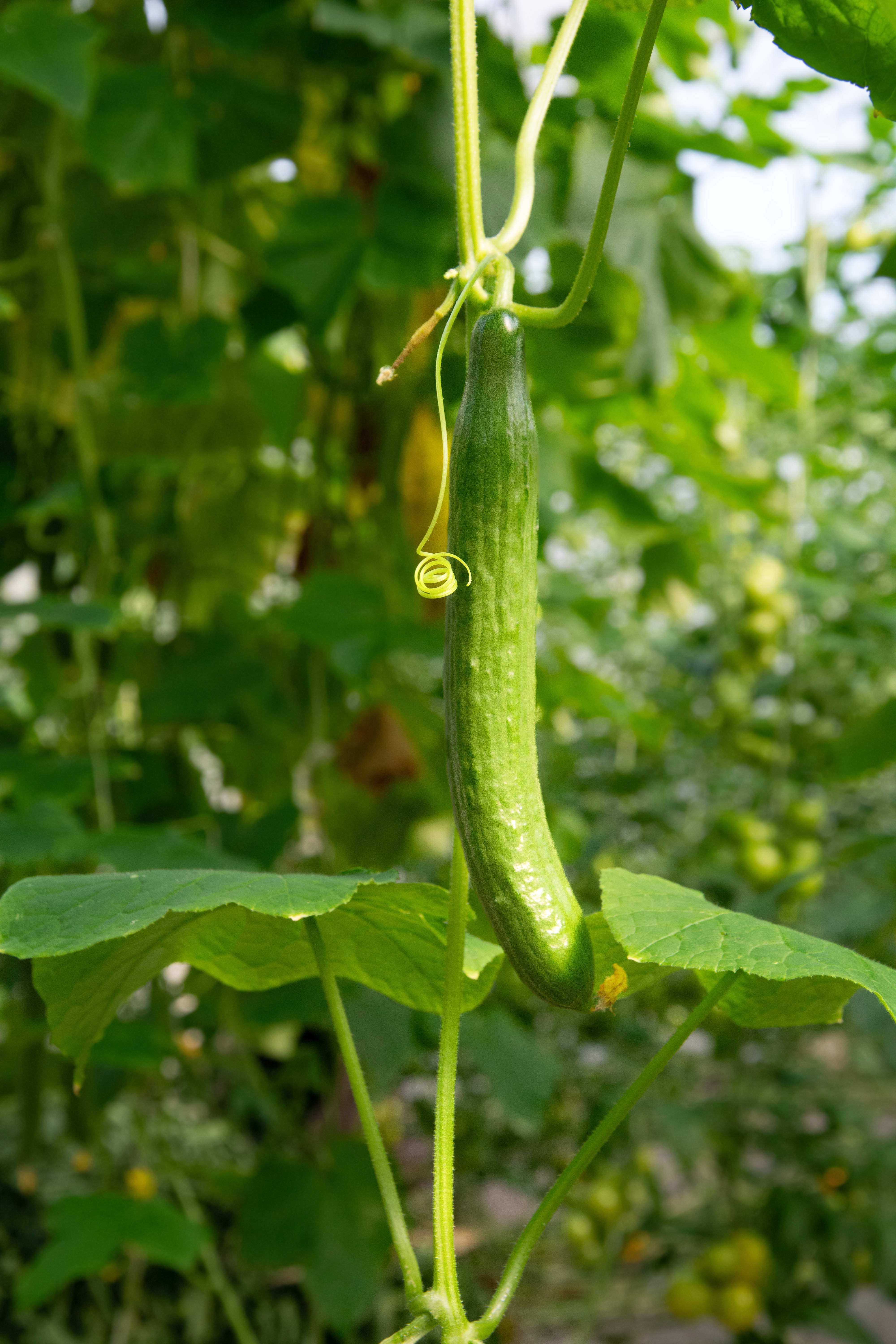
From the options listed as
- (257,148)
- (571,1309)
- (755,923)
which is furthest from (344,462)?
(571,1309)

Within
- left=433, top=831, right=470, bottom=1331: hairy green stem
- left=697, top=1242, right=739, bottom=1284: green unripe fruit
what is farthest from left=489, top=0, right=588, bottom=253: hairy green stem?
left=697, top=1242, right=739, bottom=1284: green unripe fruit

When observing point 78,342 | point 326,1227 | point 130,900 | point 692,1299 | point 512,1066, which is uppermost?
point 78,342

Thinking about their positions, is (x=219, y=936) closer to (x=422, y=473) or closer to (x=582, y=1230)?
(x=422, y=473)

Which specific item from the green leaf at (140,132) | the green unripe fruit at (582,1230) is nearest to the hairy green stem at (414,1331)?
the green leaf at (140,132)

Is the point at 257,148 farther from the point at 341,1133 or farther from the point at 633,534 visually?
the point at 341,1133

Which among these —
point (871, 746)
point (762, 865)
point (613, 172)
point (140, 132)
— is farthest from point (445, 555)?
point (762, 865)

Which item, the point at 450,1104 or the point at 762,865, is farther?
the point at 762,865
